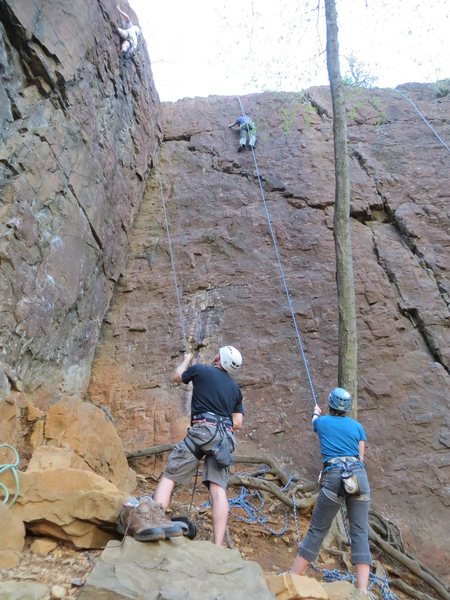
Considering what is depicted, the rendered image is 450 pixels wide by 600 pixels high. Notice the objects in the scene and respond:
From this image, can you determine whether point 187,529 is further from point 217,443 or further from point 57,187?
point 57,187

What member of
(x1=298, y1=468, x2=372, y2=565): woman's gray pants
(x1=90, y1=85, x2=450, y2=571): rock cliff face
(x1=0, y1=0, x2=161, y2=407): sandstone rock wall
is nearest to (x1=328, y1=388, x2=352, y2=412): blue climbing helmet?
(x1=298, y1=468, x2=372, y2=565): woman's gray pants

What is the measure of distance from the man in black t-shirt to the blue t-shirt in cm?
79

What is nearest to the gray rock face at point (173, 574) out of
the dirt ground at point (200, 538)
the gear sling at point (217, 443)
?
the dirt ground at point (200, 538)

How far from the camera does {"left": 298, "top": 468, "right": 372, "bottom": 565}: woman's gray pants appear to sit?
377 centimetres

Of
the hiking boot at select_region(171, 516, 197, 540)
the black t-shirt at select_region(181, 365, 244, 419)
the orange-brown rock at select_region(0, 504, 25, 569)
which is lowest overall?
the hiking boot at select_region(171, 516, 197, 540)

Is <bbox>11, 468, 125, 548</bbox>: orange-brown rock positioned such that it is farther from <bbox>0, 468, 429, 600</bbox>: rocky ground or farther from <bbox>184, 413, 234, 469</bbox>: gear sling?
<bbox>184, 413, 234, 469</bbox>: gear sling

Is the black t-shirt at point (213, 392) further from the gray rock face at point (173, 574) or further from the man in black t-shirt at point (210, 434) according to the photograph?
the gray rock face at point (173, 574)

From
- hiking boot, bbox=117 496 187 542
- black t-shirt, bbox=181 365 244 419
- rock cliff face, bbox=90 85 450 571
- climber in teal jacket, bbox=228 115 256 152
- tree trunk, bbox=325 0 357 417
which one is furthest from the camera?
climber in teal jacket, bbox=228 115 256 152

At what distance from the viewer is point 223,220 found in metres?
9.09

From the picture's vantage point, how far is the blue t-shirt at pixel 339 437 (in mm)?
4070

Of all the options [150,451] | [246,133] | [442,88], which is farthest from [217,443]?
[442,88]

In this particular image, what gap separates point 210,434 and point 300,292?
176 inches

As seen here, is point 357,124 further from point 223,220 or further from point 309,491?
point 309,491

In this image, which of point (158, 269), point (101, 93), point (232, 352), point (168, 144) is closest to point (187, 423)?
point (232, 352)
